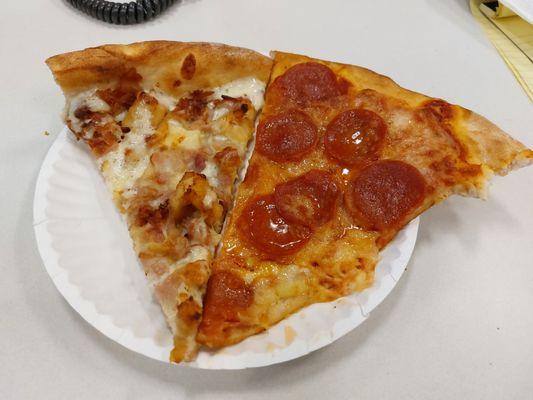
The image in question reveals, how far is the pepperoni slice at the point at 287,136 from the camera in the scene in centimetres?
167

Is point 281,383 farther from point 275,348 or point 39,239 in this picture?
point 39,239

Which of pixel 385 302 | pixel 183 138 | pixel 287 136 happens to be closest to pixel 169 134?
pixel 183 138

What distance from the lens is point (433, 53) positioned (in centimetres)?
240

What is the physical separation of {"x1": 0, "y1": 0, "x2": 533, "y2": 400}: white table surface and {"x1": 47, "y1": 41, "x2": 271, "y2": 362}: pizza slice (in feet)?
1.11

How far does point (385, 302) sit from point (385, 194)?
0.36 metres

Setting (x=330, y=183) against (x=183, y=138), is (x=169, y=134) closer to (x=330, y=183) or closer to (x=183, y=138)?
(x=183, y=138)

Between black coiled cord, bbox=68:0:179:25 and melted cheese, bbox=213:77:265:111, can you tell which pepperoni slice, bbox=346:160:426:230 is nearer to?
melted cheese, bbox=213:77:265:111

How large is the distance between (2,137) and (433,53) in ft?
6.38

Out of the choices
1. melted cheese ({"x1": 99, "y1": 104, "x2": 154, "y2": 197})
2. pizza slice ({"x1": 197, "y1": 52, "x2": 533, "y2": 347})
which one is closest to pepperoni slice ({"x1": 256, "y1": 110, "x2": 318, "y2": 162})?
pizza slice ({"x1": 197, "y1": 52, "x2": 533, "y2": 347})

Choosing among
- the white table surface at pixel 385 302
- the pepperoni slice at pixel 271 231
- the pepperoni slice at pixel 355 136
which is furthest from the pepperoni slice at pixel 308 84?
the white table surface at pixel 385 302

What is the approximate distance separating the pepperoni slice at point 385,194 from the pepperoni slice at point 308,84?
34 cm

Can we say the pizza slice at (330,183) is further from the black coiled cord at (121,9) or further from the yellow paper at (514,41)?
the black coiled cord at (121,9)

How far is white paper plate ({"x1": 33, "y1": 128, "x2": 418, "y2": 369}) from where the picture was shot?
1.36 m

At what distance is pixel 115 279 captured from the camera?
60.0 inches
